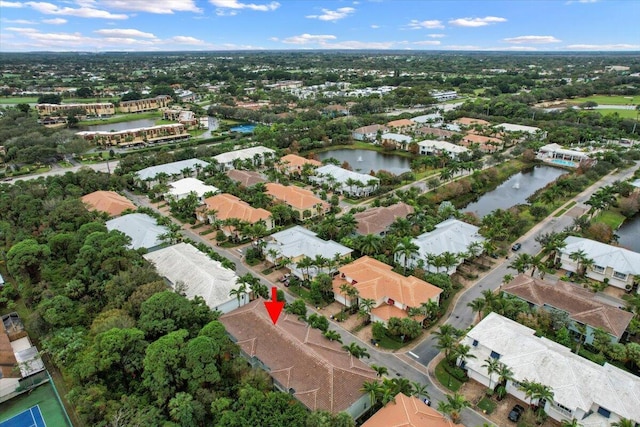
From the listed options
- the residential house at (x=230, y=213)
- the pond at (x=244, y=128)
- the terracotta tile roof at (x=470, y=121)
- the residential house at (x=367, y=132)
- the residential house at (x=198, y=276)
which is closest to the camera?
the residential house at (x=198, y=276)

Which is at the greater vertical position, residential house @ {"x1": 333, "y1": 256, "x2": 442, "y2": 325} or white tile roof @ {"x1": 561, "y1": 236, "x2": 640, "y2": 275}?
white tile roof @ {"x1": 561, "y1": 236, "x2": 640, "y2": 275}

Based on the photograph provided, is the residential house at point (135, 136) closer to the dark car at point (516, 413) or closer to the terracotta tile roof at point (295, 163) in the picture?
the terracotta tile roof at point (295, 163)

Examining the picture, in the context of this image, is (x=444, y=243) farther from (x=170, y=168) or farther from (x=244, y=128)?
(x=244, y=128)

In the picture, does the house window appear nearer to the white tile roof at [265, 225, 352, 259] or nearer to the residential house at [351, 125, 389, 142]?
the white tile roof at [265, 225, 352, 259]

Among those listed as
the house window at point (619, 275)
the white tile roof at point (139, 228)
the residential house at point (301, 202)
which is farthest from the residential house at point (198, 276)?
the house window at point (619, 275)

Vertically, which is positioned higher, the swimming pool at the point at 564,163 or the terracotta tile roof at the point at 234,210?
the terracotta tile roof at the point at 234,210

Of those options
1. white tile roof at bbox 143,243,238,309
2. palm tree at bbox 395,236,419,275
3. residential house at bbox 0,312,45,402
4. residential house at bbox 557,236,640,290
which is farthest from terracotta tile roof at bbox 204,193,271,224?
residential house at bbox 557,236,640,290

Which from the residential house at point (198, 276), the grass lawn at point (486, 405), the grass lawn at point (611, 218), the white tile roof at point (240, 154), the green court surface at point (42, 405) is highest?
the white tile roof at point (240, 154)

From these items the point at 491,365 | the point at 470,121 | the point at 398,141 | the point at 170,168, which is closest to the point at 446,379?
the point at 491,365
